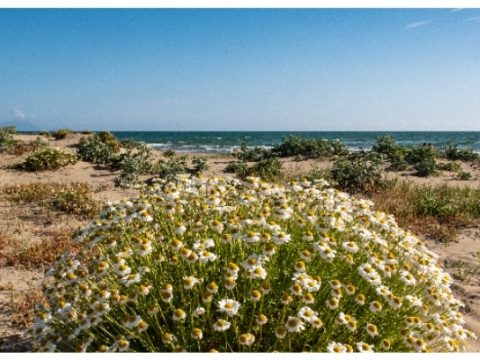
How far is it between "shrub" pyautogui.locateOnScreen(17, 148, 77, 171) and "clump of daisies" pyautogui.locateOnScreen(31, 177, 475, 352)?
1093cm

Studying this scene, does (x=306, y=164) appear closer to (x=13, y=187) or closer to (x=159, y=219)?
(x=13, y=187)

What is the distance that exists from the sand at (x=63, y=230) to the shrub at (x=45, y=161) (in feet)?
1.02

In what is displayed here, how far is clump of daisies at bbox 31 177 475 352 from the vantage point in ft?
9.85

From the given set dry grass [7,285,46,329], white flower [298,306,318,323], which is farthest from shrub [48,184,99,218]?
white flower [298,306,318,323]

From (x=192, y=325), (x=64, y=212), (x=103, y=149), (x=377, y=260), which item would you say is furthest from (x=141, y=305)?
(x=103, y=149)

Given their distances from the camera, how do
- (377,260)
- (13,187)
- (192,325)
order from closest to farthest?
1. (192,325)
2. (377,260)
3. (13,187)

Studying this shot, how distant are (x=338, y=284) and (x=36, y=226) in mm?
6751

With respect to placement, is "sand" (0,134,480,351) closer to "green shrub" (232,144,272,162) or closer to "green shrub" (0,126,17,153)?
"green shrub" (0,126,17,153)

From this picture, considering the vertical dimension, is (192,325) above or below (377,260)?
below

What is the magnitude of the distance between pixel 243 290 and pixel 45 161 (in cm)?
1250

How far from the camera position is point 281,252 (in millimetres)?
3777

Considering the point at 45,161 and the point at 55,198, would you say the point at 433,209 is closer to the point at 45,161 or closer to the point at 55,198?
the point at 55,198

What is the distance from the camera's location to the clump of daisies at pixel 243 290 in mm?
3002

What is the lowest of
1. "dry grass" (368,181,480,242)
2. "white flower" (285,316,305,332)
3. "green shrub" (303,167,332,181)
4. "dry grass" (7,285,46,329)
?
"dry grass" (7,285,46,329)
